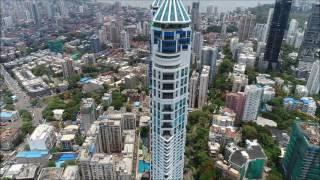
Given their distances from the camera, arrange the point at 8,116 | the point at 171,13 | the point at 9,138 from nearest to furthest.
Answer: the point at 171,13
the point at 9,138
the point at 8,116

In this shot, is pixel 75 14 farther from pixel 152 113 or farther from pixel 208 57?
pixel 152 113

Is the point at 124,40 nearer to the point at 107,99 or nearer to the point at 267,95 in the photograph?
the point at 107,99

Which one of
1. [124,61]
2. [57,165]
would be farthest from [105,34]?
[57,165]

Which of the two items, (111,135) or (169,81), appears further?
(111,135)

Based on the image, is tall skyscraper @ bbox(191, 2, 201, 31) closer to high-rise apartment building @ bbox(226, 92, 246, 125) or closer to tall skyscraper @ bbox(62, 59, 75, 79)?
tall skyscraper @ bbox(62, 59, 75, 79)

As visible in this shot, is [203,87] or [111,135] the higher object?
[203,87]

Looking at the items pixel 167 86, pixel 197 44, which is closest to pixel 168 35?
pixel 167 86

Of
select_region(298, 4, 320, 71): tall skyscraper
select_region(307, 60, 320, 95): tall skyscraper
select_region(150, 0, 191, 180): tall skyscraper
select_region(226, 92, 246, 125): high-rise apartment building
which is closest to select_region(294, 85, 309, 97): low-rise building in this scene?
select_region(307, 60, 320, 95): tall skyscraper
